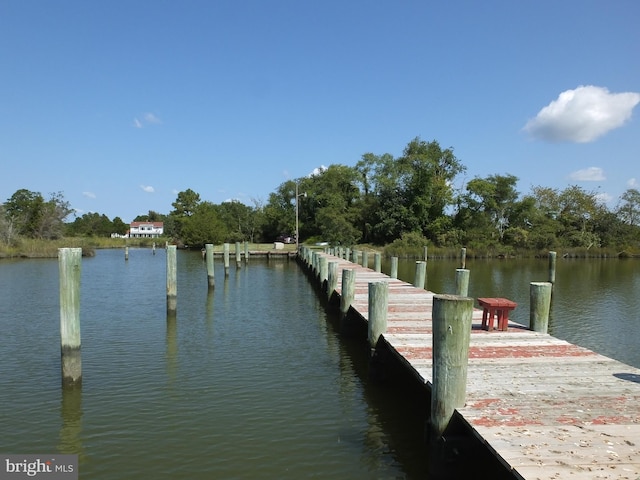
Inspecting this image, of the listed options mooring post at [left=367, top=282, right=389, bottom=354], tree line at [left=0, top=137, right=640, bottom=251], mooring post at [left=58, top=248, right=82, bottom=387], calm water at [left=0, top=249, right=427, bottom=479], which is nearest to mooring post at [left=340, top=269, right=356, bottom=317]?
calm water at [left=0, top=249, right=427, bottom=479]

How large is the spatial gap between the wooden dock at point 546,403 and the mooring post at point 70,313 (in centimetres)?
582

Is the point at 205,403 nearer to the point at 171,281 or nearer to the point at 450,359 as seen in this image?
the point at 450,359

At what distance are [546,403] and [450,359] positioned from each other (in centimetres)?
125

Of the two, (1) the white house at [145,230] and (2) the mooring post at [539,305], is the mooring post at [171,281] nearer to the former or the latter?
(2) the mooring post at [539,305]

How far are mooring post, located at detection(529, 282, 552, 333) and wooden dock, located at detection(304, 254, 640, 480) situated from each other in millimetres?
250

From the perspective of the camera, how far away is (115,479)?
252 inches

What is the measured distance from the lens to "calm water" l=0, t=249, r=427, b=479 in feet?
22.5

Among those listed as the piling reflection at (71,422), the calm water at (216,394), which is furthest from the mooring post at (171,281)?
the piling reflection at (71,422)

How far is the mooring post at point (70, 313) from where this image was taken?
916cm

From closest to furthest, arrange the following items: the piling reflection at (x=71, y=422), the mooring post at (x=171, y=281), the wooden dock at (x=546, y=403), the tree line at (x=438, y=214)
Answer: the wooden dock at (x=546, y=403), the piling reflection at (x=71, y=422), the mooring post at (x=171, y=281), the tree line at (x=438, y=214)

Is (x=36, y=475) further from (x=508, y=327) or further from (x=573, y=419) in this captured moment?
(x=508, y=327)

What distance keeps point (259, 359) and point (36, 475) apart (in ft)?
19.8

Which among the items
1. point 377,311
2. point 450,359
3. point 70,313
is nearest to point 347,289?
point 377,311

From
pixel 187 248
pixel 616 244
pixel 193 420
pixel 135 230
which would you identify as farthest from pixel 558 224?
pixel 135 230
